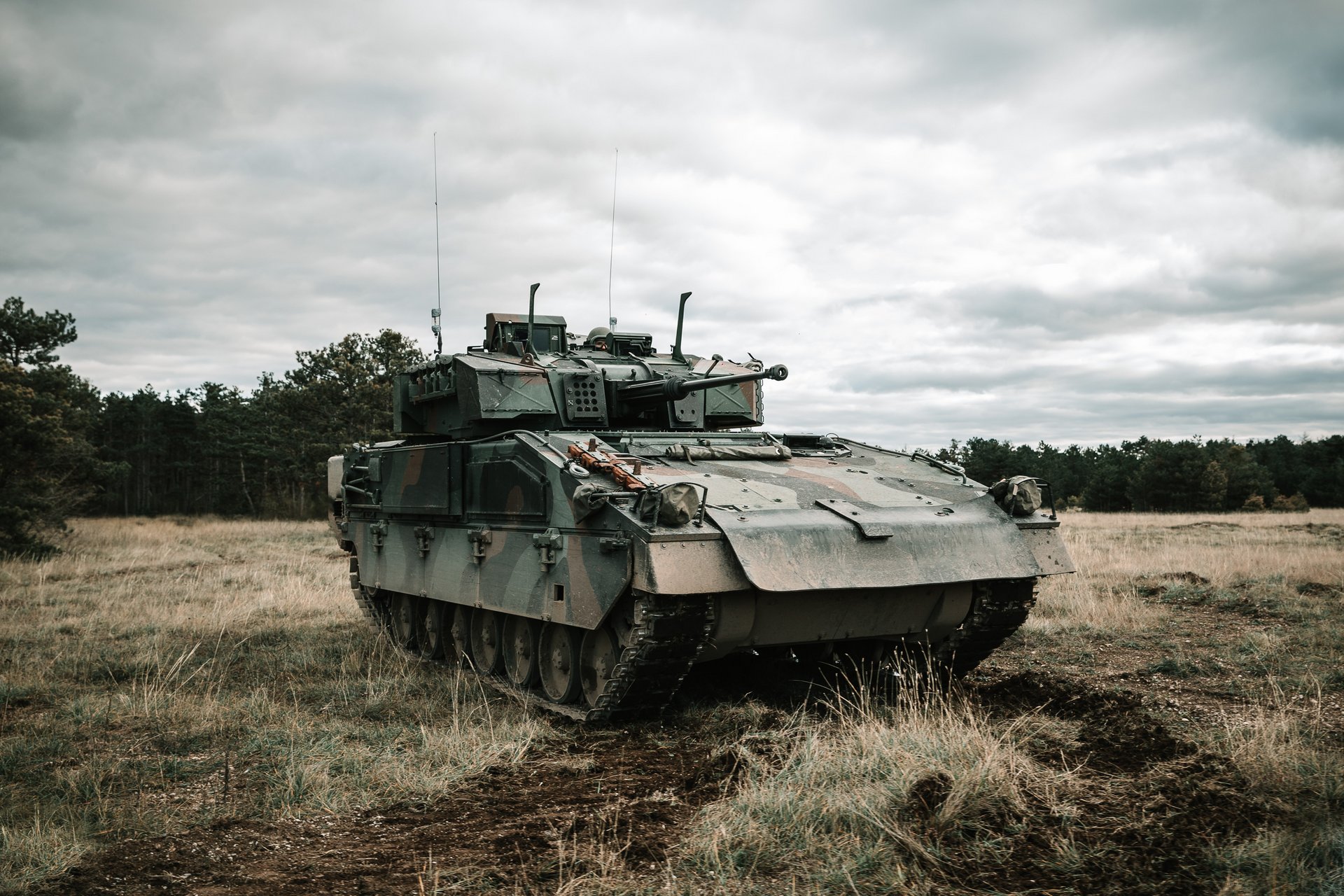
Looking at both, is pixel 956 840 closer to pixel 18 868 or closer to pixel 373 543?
pixel 18 868

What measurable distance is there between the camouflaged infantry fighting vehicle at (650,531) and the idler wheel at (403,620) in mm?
34

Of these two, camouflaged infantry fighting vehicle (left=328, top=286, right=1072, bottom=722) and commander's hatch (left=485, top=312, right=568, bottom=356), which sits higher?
commander's hatch (left=485, top=312, right=568, bottom=356)

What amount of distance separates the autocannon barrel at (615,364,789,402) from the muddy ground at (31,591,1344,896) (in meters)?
2.58

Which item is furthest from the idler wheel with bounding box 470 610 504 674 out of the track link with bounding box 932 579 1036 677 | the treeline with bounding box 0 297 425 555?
the treeline with bounding box 0 297 425 555

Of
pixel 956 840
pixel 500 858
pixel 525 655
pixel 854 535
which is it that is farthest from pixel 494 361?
pixel 956 840

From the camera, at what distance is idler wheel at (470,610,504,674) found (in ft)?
29.7

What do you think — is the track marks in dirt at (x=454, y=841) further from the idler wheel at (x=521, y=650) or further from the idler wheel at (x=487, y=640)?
the idler wheel at (x=487, y=640)

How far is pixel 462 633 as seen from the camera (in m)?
9.75

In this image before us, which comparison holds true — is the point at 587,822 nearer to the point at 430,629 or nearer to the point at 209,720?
the point at 209,720

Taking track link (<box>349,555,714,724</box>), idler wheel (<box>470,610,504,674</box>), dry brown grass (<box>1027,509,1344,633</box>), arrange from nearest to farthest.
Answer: track link (<box>349,555,714,724</box>) → idler wheel (<box>470,610,504,674</box>) → dry brown grass (<box>1027,509,1344,633</box>)

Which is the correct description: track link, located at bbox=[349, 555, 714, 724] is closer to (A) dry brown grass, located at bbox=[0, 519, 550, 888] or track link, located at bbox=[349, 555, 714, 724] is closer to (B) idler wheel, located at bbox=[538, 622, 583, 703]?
(B) idler wheel, located at bbox=[538, 622, 583, 703]

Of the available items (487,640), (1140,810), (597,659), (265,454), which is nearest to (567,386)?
(487,640)

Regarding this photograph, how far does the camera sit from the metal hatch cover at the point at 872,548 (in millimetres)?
6492

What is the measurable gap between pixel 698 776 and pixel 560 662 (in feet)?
7.88
